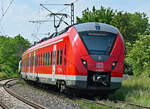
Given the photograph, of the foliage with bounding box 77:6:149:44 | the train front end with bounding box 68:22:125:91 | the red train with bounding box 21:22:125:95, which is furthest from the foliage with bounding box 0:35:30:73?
the train front end with bounding box 68:22:125:91

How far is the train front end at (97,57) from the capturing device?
38.9ft

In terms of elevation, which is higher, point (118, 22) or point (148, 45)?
point (118, 22)

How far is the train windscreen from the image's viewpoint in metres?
12.1

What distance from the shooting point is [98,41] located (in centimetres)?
1234

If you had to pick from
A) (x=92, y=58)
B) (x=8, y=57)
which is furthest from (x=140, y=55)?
(x=8, y=57)

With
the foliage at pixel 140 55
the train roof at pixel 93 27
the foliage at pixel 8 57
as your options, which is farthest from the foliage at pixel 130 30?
the foliage at pixel 8 57

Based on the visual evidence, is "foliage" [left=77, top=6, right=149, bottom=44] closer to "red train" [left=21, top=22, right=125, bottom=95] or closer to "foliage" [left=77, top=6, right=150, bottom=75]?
"foliage" [left=77, top=6, right=150, bottom=75]

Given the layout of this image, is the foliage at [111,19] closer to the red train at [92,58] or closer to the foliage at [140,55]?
the foliage at [140,55]

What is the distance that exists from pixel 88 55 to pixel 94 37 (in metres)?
0.90

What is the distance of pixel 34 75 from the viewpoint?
67.5ft

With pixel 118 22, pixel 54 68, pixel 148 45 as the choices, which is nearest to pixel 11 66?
pixel 118 22

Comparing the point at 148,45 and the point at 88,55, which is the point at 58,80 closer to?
the point at 88,55

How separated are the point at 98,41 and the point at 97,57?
2.54 ft

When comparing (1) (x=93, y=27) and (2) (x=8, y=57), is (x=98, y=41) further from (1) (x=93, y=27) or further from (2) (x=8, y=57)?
(2) (x=8, y=57)
